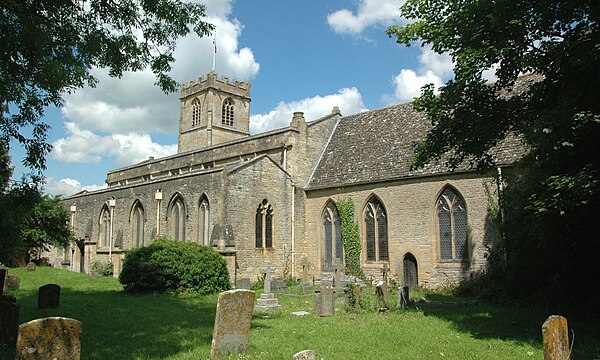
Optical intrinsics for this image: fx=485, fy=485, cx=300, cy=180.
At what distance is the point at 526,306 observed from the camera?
52.7 ft

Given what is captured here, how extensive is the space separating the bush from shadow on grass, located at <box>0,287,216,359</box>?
2.57 feet

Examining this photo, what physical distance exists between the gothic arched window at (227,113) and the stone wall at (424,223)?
1063 inches

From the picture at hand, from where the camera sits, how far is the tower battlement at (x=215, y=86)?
4912 centimetres

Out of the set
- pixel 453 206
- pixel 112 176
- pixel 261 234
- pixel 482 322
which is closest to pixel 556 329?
pixel 482 322

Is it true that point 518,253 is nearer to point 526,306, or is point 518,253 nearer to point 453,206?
point 526,306

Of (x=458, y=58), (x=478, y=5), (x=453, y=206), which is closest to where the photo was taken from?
(x=478, y=5)

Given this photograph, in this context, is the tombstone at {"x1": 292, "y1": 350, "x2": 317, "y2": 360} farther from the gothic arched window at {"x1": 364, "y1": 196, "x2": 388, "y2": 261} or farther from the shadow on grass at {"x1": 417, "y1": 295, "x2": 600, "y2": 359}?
the gothic arched window at {"x1": 364, "y1": 196, "x2": 388, "y2": 261}

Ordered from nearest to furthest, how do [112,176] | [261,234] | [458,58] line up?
1. [458,58]
2. [261,234]
3. [112,176]

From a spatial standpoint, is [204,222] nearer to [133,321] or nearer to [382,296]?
[382,296]

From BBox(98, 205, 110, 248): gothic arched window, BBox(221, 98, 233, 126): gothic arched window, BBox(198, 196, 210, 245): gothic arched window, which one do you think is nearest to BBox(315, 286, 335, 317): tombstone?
BBox(198, 196, 210, 245): gothic arched window

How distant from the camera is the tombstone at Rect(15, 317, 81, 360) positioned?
6281mm

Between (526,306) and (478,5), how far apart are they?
10.2 metres

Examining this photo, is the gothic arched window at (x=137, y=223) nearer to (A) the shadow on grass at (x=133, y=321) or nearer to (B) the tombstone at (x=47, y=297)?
(A) the shadow on grass at (x=133, y=321)

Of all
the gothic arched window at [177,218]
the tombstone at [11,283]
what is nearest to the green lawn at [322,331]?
the tombstone at [11,283]
